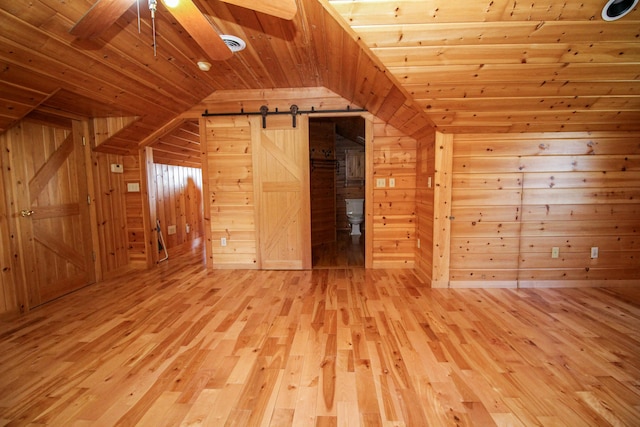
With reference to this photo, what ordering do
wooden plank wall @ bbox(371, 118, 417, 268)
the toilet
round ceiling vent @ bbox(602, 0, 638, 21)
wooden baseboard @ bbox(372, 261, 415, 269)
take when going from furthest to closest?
the toilet < wooden baseboard @ bbox(372, 261, 415, 269) < wooden plank wall @ bbox(371, 118, 417, 268) < round ceiling vent @ bbox(602, 0, 638, 21)

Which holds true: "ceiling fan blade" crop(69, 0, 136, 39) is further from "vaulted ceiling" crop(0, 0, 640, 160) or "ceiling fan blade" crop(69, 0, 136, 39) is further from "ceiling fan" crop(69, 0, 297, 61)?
"vaulted ceiling" crop(0, 0, 640, 160)

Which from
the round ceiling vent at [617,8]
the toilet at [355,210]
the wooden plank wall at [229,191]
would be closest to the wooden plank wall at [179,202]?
the wooden plank wall at [229,191]

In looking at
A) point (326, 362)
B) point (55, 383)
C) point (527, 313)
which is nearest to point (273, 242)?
point (326, 362)

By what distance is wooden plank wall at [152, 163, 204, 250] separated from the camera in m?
4.28

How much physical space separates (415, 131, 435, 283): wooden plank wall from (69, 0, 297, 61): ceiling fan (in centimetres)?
221

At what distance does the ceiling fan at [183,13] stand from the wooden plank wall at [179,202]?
10.2 ft

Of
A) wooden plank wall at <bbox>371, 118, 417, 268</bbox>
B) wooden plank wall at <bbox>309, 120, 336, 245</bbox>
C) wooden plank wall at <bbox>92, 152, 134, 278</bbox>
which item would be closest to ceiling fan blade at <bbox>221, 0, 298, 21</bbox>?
wooden plank wall at <bbox>371, 118, 417, 268</bbox>

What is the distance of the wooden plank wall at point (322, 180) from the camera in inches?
205

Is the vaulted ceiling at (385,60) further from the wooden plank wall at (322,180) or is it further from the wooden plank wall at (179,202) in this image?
the wooden plank wall at (322,180)

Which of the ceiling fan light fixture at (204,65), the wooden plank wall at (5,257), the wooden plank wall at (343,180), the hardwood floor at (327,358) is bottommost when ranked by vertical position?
the hardwood floor at (327,358)

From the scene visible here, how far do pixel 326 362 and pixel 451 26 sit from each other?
233 cm

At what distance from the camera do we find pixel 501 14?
5.43ft

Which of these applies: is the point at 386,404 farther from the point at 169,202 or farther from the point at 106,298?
the point at 169,202

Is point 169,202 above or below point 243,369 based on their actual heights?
above
